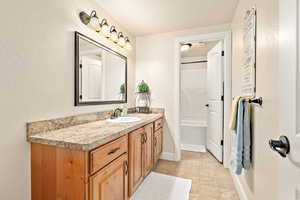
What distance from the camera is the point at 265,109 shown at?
3.49 feet

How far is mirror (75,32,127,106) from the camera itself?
5.34ft

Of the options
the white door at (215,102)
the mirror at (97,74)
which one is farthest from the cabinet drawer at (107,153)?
the white door at (215,102)

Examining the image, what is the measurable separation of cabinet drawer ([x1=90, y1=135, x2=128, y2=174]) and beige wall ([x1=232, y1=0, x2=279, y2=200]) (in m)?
1.06

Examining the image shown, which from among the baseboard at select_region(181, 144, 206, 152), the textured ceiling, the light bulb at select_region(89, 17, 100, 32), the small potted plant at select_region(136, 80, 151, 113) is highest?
the textured ceiling

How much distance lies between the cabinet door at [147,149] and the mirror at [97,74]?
2.20ft

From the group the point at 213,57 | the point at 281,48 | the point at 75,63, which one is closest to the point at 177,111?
the point at 213,57

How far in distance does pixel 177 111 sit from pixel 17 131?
2.09 m

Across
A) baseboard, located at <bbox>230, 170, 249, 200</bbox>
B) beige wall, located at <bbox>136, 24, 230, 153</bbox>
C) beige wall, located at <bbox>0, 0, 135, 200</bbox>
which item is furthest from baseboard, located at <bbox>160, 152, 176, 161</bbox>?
beige wall, located at <bbox>0, 0, 135, 200</bbox>

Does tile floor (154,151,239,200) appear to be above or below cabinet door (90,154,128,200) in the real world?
below

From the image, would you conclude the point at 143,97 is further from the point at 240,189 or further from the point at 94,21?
the point at 240,189

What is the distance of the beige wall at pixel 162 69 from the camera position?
2.68 metres

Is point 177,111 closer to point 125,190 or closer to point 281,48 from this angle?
point 125,190

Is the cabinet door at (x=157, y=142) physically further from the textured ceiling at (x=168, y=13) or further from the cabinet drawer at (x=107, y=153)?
the textured ceiling at (x=168, y=13)

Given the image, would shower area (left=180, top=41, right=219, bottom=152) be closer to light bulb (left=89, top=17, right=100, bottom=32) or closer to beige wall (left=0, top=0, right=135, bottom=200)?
light bulb (left=89, top=17, right=100, bottom=32)
